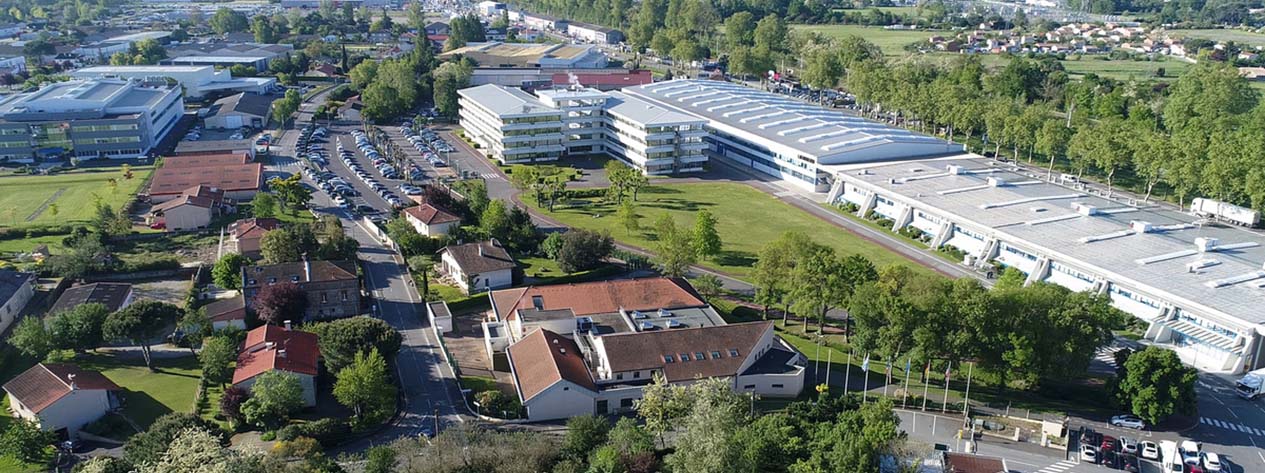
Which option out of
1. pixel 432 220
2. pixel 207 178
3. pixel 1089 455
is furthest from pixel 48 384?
pixel 1089 455

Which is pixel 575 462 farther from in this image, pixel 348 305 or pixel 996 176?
pixel 996 176

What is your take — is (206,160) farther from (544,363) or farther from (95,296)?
(544,363)

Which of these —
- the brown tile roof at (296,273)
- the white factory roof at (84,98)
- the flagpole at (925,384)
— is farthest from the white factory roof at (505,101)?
the flagpole at (925,384)

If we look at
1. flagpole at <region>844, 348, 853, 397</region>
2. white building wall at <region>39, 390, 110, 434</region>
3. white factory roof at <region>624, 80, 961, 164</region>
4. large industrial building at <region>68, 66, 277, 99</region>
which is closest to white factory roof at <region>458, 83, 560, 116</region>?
white factory roof at <region>624, 80, 961, 164</region>

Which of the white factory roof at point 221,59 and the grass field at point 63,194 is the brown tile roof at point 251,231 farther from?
the white factory roof at point 221,59

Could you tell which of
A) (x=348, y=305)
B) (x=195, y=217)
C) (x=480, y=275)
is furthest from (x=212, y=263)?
(x=480, y=275)
